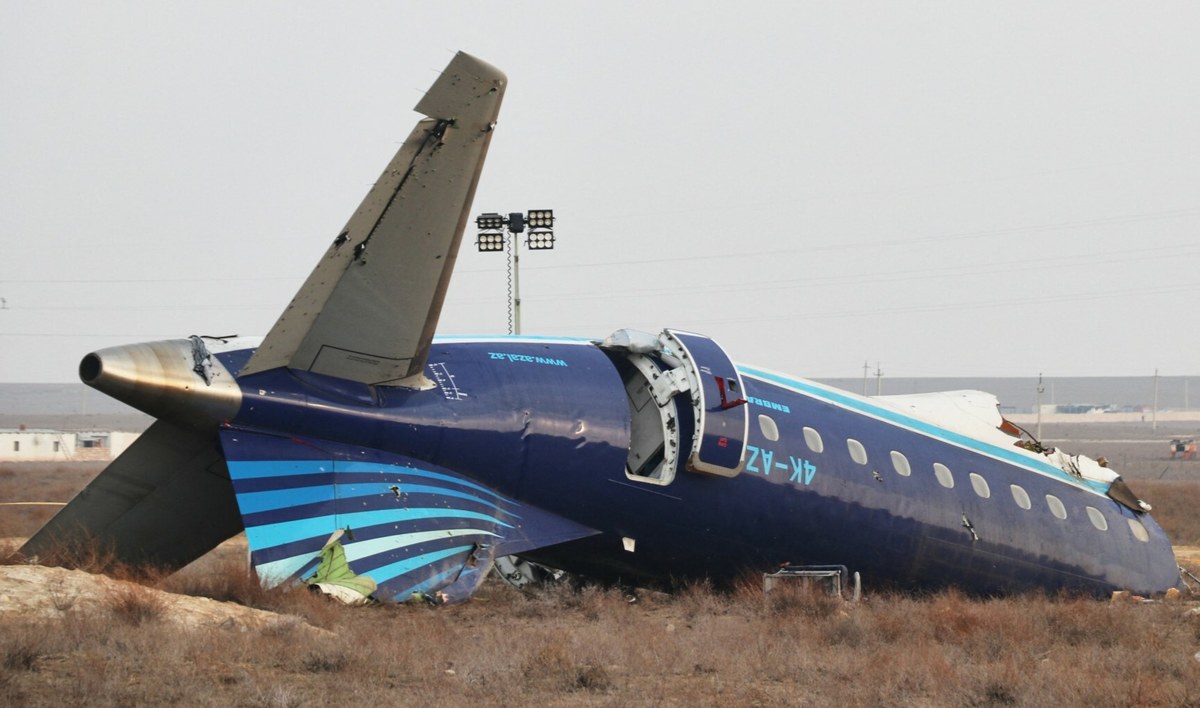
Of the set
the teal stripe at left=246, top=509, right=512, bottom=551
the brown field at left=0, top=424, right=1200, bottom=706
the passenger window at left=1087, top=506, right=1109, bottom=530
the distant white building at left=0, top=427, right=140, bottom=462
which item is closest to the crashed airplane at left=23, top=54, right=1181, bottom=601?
the teal stripe at left=246, top=509, right=512, bottom=551

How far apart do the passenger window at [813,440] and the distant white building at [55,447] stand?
8146cm

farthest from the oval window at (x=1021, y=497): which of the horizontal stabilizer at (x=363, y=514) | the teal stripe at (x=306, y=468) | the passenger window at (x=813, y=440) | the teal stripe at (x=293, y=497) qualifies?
the teal stripe at (x=293, y=497)

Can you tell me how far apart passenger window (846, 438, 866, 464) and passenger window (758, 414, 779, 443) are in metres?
1.48

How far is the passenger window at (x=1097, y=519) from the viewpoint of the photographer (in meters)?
24.5

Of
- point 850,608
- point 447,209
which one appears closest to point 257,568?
point 447,209

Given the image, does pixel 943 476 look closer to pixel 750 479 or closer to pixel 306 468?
pixel 750 479

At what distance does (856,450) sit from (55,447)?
8630 cm

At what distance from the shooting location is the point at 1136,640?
1641 cm

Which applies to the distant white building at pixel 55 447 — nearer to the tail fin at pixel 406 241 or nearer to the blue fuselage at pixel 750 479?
the blue fuselage at pixel 750 479

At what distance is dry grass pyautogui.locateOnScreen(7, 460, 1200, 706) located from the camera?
463 inches

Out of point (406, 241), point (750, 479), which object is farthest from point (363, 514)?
point (750, 479)

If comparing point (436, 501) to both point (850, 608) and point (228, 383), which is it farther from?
point (850, 608)

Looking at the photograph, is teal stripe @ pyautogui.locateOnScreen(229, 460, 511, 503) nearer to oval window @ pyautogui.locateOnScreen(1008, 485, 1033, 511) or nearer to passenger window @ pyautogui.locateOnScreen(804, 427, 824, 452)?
passenger window @ pyautogui.locateOnScreen(804, 427, 824, 452)

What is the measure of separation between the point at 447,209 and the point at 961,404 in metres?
12.1
